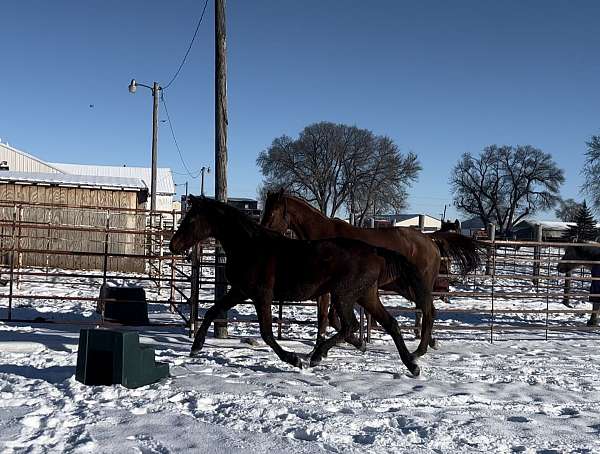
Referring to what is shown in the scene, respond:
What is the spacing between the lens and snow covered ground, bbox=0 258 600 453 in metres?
4.36

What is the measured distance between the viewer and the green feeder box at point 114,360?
5660 millimetres

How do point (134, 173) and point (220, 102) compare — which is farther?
point (134, 173)

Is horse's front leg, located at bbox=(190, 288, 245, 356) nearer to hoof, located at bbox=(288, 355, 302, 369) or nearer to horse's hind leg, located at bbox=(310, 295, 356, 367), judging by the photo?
hoof, located at bbox=(288, 355, 302, 369)

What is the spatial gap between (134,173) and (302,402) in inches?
1805

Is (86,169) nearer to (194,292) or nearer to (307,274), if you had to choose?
(194,292)

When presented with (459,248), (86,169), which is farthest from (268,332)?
(86,169)

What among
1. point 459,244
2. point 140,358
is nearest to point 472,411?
point 140,358

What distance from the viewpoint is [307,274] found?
666cm

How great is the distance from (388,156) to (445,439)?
48736 millimetres

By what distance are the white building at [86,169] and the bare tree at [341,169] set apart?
9734 millimetres

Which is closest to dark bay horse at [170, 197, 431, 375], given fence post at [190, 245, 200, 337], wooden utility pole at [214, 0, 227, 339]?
fence post at [190, 245, 200, 337]

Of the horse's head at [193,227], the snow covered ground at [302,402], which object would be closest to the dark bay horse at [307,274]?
the horse's head at [193,227]

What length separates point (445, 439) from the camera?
14.7ft

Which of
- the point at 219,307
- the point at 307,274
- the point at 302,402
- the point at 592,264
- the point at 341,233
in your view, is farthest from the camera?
the point at 592,264
